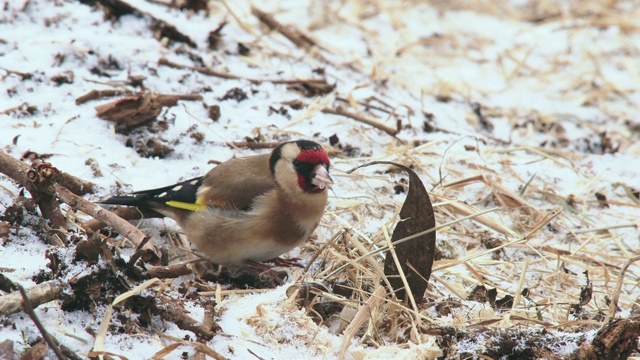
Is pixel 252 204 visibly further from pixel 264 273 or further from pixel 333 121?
pixel 333 121

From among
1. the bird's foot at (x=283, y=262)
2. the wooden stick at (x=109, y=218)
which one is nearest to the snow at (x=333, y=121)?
the wooden stick at (x=109, y=218)

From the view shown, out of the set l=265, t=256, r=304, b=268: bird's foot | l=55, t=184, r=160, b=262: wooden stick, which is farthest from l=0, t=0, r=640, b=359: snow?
l=265, t=256, r=304, b=268: bird's foot

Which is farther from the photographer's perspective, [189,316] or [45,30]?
[45,30]


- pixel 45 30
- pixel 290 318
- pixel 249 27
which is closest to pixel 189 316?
pixel 290 318

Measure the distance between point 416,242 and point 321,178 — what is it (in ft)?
2.07

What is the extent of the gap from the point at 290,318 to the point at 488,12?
6553mm

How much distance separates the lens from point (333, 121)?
16.0 ft

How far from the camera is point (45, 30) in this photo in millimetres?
5027

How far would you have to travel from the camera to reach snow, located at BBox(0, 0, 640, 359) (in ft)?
9.30

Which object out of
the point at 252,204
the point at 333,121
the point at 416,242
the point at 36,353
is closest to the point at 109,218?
the point at 252,204

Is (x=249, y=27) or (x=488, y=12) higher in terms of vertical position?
(x=249, y=27)

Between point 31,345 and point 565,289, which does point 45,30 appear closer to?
point 31,345

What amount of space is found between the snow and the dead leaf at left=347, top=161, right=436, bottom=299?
262 mm

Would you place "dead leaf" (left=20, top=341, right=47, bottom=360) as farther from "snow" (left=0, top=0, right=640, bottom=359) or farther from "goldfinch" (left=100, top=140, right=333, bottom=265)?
"goldfinch" (left=100, top=140, right=333, bottom=265)
